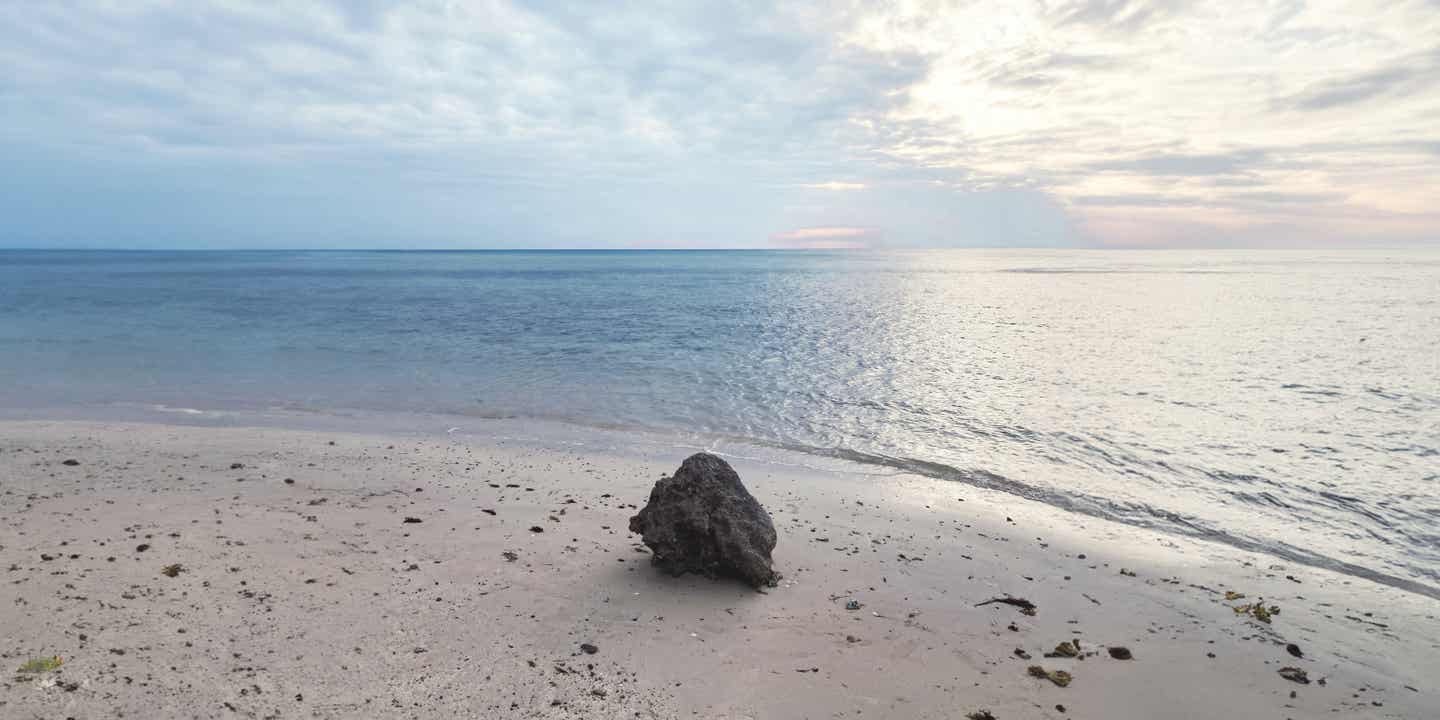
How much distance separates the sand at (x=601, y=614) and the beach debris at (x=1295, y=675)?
11cm

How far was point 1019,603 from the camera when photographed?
7.54 m

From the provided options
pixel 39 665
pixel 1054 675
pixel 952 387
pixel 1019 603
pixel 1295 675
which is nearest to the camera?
pixel 39 665

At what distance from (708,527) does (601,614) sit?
1.41 meters

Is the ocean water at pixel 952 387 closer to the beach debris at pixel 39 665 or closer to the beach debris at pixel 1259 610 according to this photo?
the beach debris at pixel 1259 610

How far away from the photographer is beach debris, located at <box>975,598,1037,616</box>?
741 centimetres

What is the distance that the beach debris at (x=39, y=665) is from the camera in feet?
16.9

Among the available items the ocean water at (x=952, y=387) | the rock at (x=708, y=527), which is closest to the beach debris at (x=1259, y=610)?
the ocean water at (x=952, y=387)

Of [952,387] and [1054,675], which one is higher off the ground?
[1054,675]

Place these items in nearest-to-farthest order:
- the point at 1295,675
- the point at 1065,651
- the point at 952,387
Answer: the point at 1295,675, the point at 1065,651, the point at 952,387

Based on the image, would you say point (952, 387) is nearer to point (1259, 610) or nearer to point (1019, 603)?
point (1259, 610)

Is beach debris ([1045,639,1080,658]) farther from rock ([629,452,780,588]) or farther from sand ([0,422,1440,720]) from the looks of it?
rock ([629,452,780,588])

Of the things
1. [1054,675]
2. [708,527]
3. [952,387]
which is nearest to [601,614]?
[708,527]

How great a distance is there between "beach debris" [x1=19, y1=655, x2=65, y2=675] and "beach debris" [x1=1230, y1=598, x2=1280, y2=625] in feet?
36.6

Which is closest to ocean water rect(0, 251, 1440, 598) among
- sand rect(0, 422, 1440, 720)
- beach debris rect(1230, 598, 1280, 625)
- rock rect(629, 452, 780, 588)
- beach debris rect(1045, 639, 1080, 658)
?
beach debris rect(1230, 598, 1280, 625)
